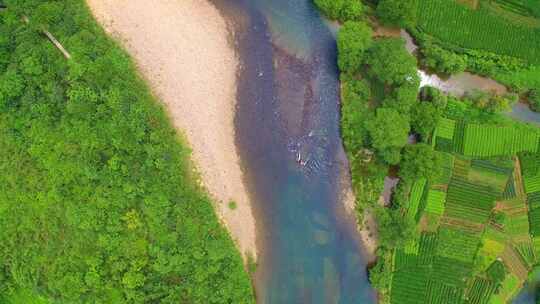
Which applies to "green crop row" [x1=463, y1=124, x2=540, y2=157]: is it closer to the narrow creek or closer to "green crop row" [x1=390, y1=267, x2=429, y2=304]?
the narrow creek

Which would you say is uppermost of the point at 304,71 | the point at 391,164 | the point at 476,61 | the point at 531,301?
the point at 476,61

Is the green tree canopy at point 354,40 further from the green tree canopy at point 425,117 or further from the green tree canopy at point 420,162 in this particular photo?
the green tree canopy at point 420,162

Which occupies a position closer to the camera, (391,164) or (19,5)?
(19,5)

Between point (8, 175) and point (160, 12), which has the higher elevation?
point (160, 12)

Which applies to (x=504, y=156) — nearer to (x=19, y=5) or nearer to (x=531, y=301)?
(x=531, y=301)

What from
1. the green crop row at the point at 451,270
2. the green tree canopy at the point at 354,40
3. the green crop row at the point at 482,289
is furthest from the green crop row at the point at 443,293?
the green tree canopy at the point at 354,40

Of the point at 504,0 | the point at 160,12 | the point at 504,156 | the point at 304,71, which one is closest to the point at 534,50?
the point at 504,0

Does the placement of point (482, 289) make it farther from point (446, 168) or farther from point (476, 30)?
point (476, 30)
